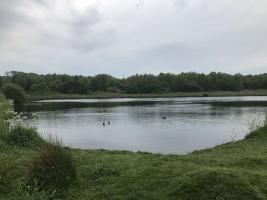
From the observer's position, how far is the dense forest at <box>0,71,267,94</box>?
5413 inches

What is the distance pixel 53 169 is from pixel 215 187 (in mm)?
3167

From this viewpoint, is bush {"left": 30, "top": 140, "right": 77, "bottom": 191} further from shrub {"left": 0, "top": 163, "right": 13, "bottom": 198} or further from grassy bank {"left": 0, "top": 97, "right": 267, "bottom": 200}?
shrub {"left": 0, "top": 163, "right": 13, "bottom": 198}

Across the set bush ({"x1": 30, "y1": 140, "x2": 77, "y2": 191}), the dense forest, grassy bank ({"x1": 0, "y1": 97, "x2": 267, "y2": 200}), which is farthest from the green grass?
the dense forest

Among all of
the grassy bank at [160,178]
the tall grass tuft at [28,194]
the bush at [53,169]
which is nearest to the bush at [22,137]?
the grassy bank at [160,178]

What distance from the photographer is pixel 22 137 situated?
44.5 ft

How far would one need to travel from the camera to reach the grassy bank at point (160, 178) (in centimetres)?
686

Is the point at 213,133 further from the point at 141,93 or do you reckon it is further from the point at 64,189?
the point at 141,93

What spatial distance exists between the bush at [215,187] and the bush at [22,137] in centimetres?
737

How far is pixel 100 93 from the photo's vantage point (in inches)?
6147

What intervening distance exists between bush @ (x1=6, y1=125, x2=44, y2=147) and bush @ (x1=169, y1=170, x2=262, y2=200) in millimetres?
7373

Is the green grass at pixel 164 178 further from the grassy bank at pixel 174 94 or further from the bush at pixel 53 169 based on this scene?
the grassy bank at pixel 174 94

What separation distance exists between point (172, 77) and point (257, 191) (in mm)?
143637

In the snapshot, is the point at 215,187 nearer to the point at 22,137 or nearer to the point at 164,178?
the point at 164,178

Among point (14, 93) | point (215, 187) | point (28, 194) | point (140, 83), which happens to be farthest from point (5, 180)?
point (140, 83)
